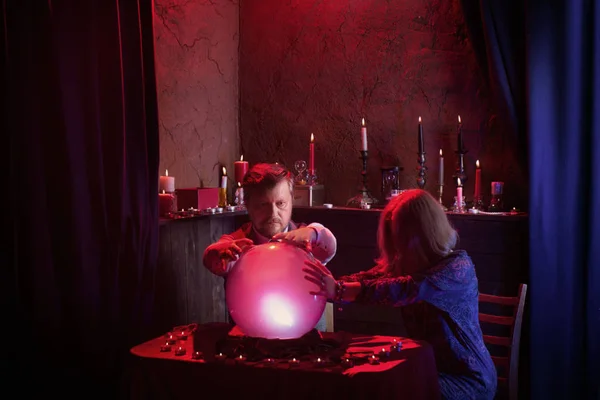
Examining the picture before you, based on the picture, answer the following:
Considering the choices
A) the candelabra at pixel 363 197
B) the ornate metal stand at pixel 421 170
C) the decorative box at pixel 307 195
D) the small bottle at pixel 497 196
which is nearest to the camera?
the small bottle at pixel 497 196

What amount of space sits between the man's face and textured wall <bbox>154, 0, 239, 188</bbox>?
1226mm

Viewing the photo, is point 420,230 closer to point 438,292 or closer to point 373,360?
point 438,292

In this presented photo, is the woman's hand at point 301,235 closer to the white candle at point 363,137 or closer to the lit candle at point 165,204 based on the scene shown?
the lit candle at point 165,204

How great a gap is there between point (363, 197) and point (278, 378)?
230cm

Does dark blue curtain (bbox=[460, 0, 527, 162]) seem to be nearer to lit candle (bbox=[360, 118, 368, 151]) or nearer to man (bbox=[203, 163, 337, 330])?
lit candle (bbox=[360, 118, 368, 151])

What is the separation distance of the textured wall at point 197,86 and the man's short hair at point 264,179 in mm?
1194

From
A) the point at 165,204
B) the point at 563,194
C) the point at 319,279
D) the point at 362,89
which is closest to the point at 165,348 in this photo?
the point at 319,279

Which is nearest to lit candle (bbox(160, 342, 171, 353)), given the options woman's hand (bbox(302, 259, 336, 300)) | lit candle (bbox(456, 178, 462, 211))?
woman's hand (bbox(302, 259, 336, 300))

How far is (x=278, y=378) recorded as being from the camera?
168 cm

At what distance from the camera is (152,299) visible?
9.34 ft

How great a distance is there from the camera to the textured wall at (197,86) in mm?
3555

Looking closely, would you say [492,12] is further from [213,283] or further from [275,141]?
[213,283]

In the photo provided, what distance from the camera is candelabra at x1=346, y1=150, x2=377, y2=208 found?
12.5 ft

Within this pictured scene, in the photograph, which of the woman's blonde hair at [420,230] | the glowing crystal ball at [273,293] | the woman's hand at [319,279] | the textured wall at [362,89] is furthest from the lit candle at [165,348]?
the textured wall at [362,89]
